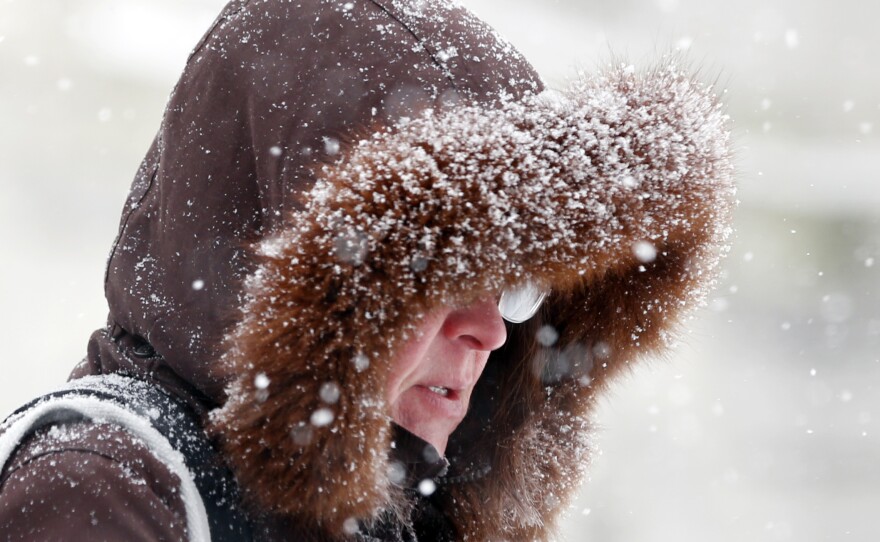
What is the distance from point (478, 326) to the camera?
1.22 metres

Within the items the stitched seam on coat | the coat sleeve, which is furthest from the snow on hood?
the coat sleeve

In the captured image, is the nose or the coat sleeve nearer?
the coat sleeve

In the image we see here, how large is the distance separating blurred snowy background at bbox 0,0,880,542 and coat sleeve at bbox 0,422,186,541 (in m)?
3.56

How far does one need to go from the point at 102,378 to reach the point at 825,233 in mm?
5613

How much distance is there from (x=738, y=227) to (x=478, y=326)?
492cm

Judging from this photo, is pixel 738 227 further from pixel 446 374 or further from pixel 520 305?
pixel 446 374

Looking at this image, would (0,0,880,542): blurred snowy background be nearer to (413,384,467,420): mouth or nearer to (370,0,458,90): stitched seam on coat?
(413,384,467,420): mouth

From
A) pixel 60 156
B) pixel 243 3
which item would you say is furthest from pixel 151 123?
pixel 243 3

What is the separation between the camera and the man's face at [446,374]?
3.97 ft

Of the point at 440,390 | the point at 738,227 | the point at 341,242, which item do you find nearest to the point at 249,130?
the point at 341,242

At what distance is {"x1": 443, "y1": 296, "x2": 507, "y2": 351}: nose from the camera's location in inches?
47.4

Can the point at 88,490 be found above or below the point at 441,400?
below

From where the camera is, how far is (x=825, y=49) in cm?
602

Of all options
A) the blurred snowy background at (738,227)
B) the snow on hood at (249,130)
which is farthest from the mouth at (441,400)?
the blurred snowy background at (738,227)
